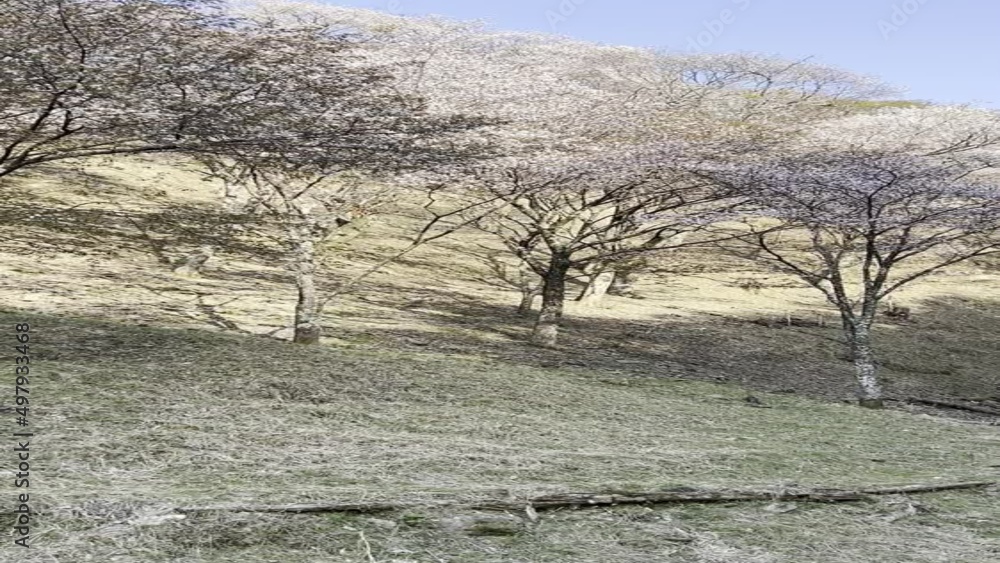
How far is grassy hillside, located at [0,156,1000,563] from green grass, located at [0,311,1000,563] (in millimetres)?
20

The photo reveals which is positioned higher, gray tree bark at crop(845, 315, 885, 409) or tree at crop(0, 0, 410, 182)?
tree at crop(0, 0, 410, 182)

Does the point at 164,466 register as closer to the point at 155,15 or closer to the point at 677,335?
the point at 155,15

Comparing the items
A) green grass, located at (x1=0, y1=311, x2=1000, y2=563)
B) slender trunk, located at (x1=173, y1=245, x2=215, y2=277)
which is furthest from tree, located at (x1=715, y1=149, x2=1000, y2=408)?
slender trunk, located at (x1=173, y1=245, x2=215, y2=277)

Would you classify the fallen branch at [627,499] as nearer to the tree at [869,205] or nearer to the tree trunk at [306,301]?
the tree at [869,205]

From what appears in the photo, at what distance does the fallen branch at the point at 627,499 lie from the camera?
406 cm

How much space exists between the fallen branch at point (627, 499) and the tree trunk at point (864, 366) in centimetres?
473

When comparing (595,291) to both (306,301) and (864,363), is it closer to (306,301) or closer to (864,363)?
(864,363)

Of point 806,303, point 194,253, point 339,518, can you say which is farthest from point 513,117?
point 806,303

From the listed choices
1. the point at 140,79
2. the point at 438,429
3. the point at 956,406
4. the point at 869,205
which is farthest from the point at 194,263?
the point at 956,406

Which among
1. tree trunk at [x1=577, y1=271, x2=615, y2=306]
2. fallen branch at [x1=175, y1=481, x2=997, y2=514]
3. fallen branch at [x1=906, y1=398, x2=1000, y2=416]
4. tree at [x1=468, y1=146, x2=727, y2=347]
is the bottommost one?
fallen branch at [x1=906, y1=398, x2=1000, y2=416]

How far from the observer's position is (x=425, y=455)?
5648 mm

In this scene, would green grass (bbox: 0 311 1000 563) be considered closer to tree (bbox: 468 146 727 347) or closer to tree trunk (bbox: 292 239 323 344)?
tree trunk (bbox: 292 239 323 344)

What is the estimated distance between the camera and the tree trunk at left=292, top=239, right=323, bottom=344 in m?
10.4

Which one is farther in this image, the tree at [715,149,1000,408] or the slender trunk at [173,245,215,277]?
the slender trunk at [173,245,215,277]
